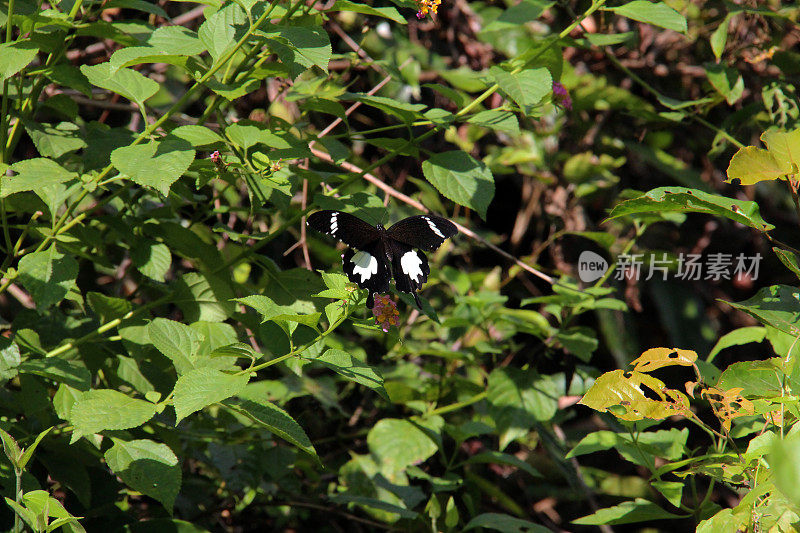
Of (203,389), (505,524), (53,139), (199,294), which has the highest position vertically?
(53,139)

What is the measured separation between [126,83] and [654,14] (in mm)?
889

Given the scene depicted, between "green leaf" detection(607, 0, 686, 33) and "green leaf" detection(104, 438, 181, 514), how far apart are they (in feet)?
3.33

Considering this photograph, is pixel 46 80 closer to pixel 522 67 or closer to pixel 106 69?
pixel 106 69

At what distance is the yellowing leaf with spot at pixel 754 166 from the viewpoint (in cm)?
90

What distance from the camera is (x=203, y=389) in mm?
857

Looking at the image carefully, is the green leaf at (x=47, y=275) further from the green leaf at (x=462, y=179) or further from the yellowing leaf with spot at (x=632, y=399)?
the yellowing leaf with spot at (x=632, y=399)

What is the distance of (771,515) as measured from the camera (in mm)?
817

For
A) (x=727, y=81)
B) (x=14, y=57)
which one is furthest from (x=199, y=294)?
(x=727, y=81)

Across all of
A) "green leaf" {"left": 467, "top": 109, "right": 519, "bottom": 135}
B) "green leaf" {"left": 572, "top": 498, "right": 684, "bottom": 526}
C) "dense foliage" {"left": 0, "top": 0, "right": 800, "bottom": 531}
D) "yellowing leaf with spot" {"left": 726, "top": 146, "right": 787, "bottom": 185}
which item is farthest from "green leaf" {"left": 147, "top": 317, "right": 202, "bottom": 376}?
"yellowing leaf with spot" {"left": 726, "top": 146, "right": 787, "bottom": 185}

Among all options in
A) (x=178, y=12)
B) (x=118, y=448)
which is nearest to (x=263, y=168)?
(x=118, y=448)

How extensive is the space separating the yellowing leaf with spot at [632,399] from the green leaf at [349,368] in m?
0.28

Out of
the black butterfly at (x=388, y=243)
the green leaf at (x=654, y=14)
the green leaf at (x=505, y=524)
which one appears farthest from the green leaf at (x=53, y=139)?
the green leaf at (x=505, y=524)

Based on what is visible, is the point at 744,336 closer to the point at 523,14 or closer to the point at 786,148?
the point at 786,148

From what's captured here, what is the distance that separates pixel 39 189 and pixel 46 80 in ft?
0.87
